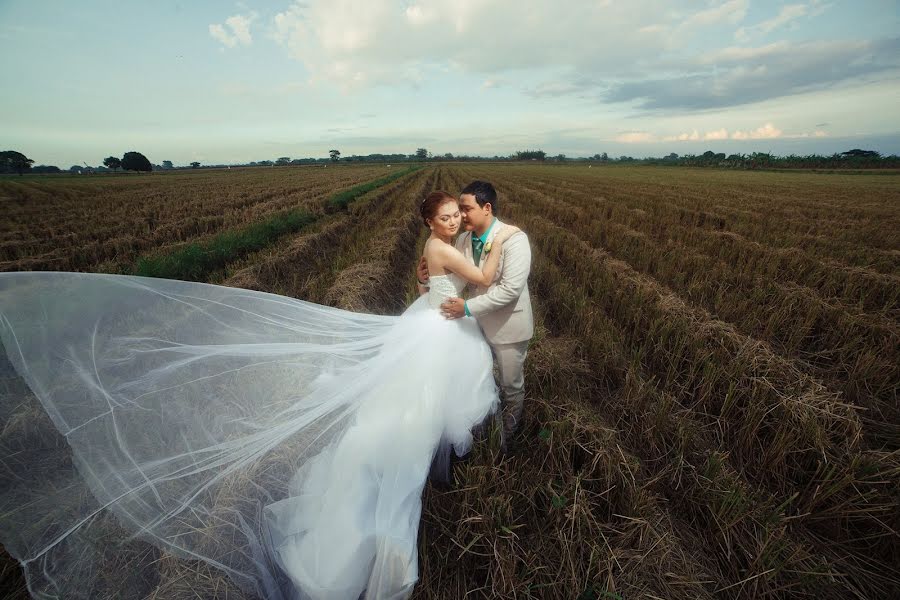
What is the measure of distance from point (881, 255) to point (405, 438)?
998cm

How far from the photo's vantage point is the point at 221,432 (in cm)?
200

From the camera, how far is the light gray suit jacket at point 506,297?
237cm

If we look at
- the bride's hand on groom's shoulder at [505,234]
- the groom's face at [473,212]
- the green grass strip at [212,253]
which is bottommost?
the green grass strip at [212,253]

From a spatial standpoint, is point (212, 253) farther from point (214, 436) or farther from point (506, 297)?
point (506, 297)

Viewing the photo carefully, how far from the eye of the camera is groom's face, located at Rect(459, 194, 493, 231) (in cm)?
232

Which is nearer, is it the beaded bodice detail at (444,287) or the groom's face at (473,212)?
the groom's face at (473,212)

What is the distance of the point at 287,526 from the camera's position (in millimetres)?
1760

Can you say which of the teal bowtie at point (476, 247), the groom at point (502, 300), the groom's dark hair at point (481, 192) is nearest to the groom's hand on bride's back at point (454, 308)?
the groom at point (502, 300)

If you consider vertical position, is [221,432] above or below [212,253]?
above

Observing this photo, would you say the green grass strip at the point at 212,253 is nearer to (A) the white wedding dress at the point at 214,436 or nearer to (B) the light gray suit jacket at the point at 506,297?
(A) the white wedding dress at the point at 214,436

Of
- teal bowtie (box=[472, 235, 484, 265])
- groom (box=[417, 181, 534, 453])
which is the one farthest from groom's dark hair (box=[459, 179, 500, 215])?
teal bowtie (box=[472, 235, 484, 265])

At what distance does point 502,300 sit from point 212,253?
7.29m

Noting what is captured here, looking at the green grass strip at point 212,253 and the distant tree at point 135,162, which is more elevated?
the distant tree at point 135,162

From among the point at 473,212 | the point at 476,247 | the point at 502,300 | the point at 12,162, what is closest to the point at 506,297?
the point at 502,300
